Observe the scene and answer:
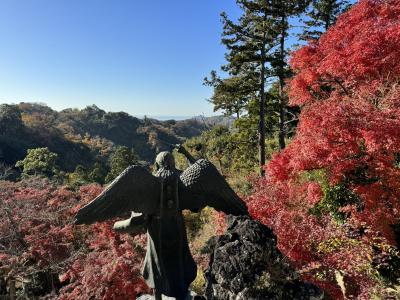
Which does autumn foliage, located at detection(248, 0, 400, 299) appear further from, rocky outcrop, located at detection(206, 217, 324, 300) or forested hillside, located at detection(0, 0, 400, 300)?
rocky outcrop, located at detection(206, 217, 324, 300)

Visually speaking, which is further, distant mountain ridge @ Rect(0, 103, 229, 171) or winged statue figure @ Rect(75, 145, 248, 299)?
distant mountain ridge @ Rect(0, 103, 229, 171)

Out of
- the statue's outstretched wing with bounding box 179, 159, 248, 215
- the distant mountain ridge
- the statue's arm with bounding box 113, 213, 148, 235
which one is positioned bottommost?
the statue's arm with bounding box 113, 213, 148, 235

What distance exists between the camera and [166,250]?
13.4 ft

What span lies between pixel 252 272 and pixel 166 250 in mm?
1010

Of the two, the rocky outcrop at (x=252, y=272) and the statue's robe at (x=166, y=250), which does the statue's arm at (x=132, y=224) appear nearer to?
the statue's robe at (x=166, y=250)

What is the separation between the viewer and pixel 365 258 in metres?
6.64

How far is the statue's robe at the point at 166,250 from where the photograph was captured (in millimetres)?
3955

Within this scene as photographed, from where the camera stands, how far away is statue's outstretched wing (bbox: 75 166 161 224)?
346 centimetres

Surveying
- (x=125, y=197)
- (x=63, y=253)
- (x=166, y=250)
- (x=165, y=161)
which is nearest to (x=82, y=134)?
(x=63, y=253)

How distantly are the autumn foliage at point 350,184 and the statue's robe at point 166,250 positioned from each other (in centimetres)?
204

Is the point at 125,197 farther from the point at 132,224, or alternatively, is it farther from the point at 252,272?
the point at 252,272

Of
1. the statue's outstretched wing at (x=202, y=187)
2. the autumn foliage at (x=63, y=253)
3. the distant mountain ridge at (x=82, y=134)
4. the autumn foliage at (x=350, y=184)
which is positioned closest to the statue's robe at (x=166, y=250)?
the statue's outstretched wing at (x=202, y=187)

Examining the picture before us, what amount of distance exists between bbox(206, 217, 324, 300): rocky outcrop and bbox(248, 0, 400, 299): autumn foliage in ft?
3.63

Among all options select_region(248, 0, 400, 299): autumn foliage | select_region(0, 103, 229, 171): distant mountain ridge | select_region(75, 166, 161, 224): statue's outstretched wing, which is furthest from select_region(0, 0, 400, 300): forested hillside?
select_region(0, 103, 229, 171): distant mountain ridge
